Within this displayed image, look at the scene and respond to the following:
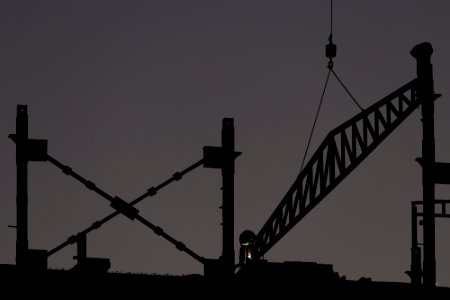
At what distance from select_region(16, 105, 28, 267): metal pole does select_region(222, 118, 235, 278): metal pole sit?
3.87 meters

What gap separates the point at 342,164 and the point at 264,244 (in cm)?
245

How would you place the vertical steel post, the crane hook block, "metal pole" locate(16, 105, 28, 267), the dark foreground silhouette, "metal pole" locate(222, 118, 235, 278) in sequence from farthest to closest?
1. the crane hook block
2. the vertical steel post
3. "metal pole" locate(16, 105, 28, 267)
4. "metal pole" locate(222, 118, 235, 278)
5. the dark foreground silhouette

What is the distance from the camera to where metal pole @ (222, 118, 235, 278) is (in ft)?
63.7

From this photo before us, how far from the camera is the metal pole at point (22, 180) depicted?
19.8m

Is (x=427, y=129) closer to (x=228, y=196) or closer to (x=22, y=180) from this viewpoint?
(x=228, y=196)

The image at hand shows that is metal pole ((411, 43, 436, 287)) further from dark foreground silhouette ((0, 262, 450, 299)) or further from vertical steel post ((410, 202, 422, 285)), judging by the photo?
dark foreground silhouette ((0, 262, 450, 299))

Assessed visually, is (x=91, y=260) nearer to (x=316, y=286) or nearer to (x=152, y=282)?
(x=152, y=282)

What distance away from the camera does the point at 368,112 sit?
74.1 feet

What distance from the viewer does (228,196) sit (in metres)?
19.7

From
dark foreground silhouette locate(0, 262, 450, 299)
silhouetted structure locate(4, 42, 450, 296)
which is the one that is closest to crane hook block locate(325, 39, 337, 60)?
silhouetted structure locate(4, 42, 450, 296)

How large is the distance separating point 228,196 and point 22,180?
4059 millimetres

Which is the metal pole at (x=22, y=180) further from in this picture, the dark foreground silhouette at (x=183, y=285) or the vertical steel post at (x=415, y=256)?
the vertical steel post at (x=415, y=256)

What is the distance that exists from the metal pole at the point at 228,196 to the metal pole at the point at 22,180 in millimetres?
3866

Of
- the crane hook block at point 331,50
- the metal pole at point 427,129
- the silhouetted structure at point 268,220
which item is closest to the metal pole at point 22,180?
the silhouetted structure at point 268,220
